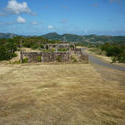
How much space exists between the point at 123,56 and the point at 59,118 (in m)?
22.2

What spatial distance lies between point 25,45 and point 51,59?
30.4 m

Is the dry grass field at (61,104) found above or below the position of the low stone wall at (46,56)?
below

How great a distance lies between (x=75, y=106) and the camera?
20.2 ft

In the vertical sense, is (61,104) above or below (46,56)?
below

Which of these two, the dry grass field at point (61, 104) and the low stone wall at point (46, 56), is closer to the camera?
the dry grass field at point (61, 104)

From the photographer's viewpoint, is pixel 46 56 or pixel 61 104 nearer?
pixel 61 104

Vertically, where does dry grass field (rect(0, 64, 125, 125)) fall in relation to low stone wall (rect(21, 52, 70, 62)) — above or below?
below

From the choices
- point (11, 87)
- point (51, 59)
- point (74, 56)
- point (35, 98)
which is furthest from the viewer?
point (74, 56)

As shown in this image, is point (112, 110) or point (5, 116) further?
point (112, 110)

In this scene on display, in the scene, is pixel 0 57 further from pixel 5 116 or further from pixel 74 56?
pixel 5 116

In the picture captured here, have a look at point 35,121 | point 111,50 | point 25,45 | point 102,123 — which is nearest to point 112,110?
point 102,123

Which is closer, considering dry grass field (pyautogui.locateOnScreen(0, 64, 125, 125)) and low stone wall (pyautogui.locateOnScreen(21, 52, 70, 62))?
dry grass field (pyautogui.locateOnScreen(0, 64, 125, 125))

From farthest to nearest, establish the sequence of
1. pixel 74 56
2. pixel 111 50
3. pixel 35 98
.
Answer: pixel 111 50 → pixel 74 56 → pixel 35 98

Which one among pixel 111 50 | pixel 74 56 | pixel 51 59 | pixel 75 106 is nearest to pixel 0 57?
pixel 51 59
